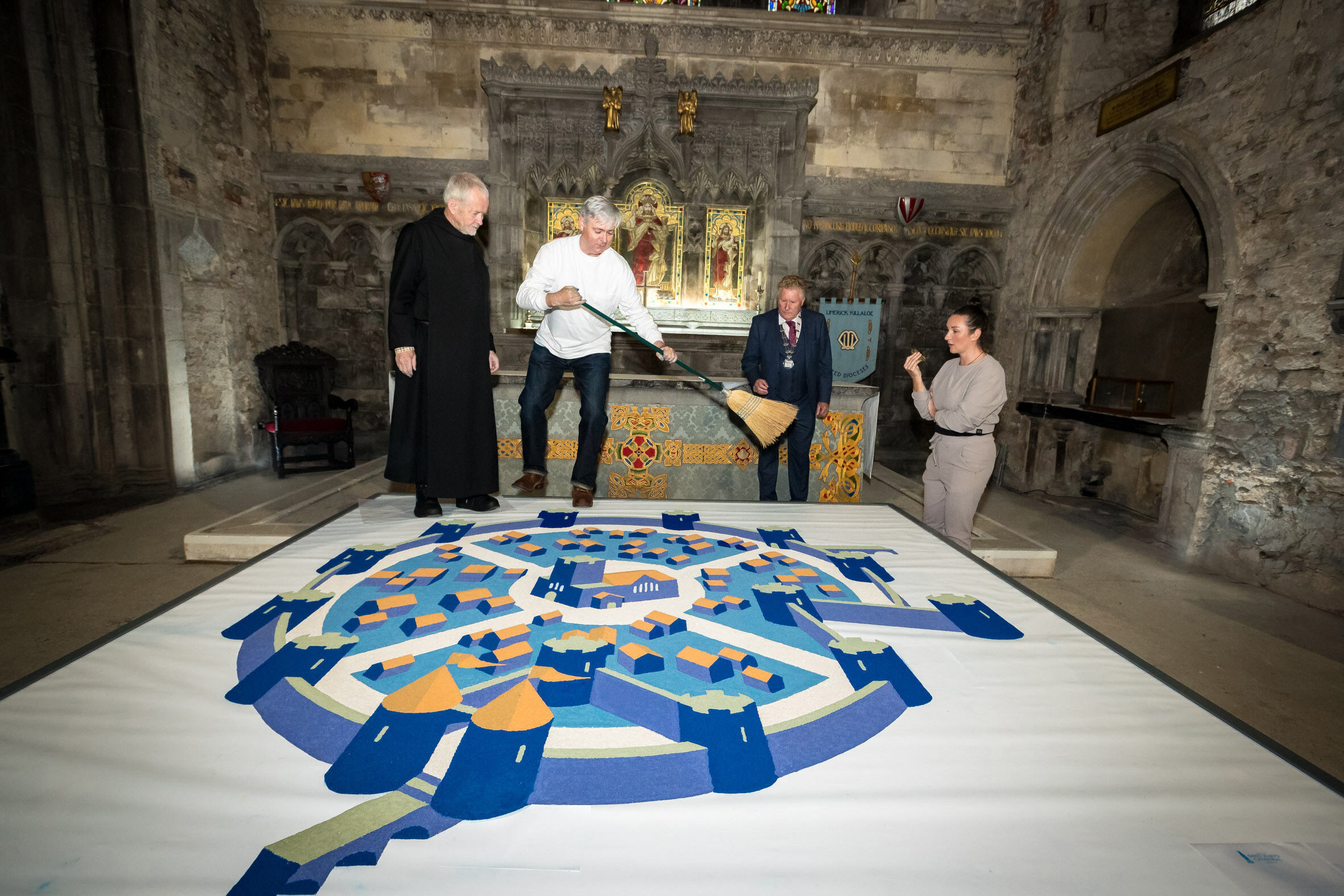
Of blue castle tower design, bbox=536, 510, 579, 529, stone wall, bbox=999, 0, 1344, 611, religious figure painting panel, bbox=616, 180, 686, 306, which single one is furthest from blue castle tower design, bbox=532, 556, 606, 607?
religious figure painting panel, bbox=616, 180, 686, 306

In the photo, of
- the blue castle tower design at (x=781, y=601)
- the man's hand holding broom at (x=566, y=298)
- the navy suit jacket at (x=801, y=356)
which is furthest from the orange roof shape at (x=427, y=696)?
the navy suit jacket at (x=801, y=356)

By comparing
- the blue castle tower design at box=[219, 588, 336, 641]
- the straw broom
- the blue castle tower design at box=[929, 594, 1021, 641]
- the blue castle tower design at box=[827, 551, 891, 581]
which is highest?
the straw broom

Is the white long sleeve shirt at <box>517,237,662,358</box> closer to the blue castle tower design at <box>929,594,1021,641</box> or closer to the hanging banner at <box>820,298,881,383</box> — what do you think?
the blue castle tower design at <box>929,594,1021,641</box>

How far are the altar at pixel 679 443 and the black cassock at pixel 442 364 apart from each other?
138 centimetres

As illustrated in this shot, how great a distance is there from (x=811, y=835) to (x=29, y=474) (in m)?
7.00

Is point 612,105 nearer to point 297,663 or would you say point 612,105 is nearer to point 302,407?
point 302,407

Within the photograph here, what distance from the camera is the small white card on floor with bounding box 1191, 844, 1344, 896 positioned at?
1.13m

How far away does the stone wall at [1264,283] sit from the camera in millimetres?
4055

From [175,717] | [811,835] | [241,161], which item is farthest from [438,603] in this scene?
[241,161]

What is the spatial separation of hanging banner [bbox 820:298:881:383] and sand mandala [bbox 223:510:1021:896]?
17.5 feet

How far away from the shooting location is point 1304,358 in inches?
164

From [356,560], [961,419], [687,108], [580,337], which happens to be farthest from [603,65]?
[356,560]

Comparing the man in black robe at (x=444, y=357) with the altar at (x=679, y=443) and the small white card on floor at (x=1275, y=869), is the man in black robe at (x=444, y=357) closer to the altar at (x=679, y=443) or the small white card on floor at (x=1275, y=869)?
the altar at (x=679, y=443)

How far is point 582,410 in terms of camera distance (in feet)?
13.5
